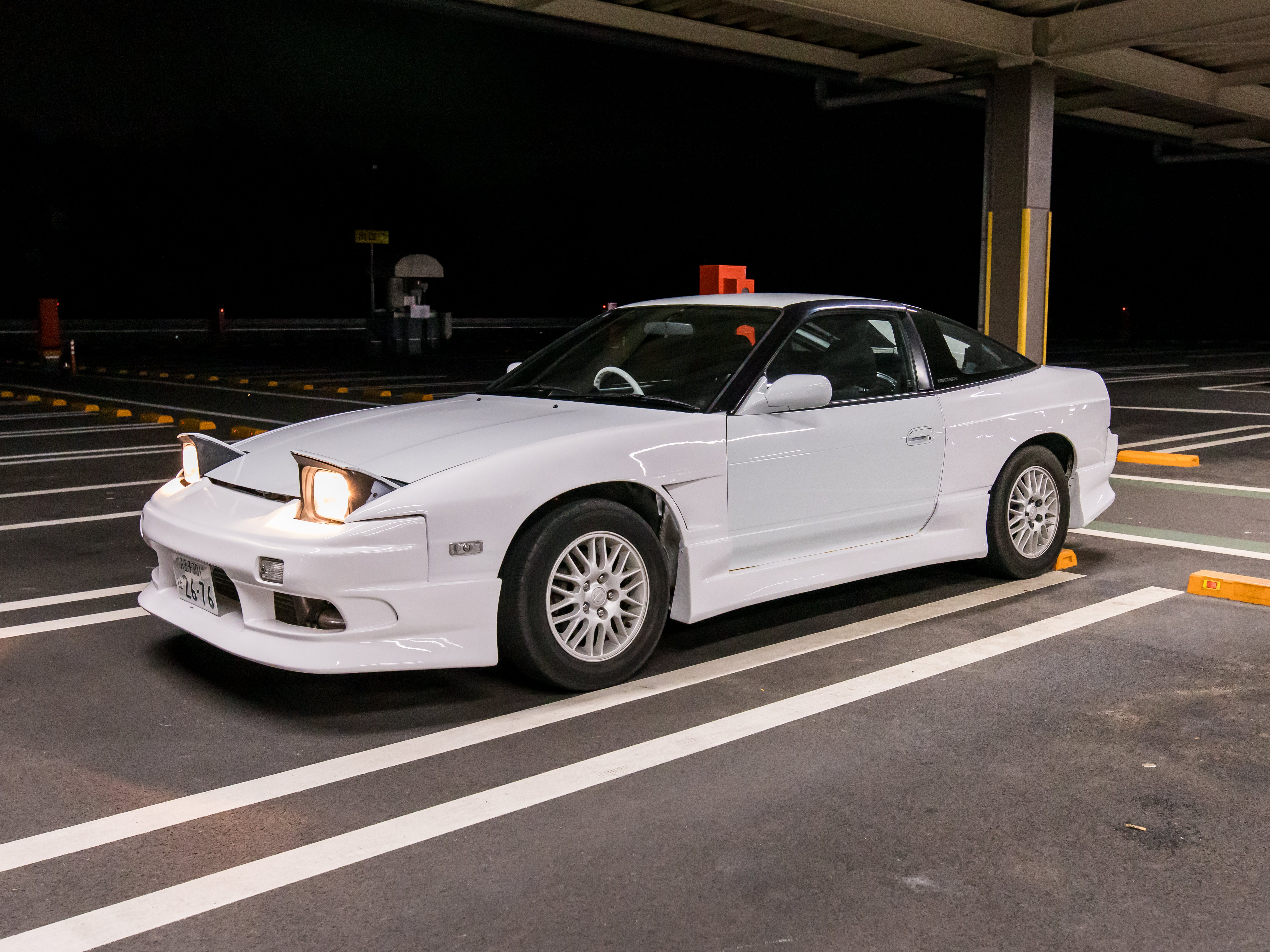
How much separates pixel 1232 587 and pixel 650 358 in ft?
9.37

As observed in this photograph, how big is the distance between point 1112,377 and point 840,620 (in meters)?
17.1

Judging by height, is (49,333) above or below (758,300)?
below

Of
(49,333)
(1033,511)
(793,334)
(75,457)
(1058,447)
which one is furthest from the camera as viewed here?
(49,333)

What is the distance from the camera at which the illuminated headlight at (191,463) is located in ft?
15.0

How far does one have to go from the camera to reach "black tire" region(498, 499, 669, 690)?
13.1 ft

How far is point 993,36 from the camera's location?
48.6ft

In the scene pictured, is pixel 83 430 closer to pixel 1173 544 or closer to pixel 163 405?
pixel 163 405

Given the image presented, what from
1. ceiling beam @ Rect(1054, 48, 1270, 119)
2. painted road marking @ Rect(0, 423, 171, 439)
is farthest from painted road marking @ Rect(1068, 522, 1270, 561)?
ceiling beam @ Rect(1054, 48, 1270, 119)

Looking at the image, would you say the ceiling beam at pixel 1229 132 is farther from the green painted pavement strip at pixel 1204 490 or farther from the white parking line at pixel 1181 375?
the green painted pavement strip at pixel 1204 490

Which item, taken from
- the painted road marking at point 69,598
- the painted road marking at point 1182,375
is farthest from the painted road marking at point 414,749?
the painted road marking at point 1182,375

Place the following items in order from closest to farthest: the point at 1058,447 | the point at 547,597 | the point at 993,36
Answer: the point at 547,597 → the point at 1058,447 → the point at 993,36

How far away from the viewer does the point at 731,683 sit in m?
4.33

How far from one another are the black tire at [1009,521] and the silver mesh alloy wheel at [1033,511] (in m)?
0.01

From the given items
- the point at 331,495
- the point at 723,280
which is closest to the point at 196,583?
the point at 331,495
